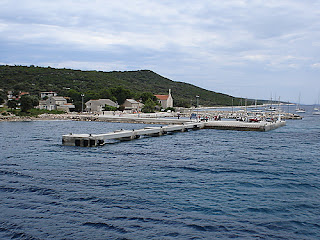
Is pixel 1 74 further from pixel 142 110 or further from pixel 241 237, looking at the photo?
pixel 241 237

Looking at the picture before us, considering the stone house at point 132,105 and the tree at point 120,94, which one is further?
the tree at point 120,94

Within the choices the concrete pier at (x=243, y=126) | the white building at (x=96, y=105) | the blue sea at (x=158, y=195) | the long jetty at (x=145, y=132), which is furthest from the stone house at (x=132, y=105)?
the blue sea at (x=158, y=195)

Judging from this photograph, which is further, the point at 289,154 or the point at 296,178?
the point at 289,154

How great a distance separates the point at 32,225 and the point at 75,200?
3015 mm

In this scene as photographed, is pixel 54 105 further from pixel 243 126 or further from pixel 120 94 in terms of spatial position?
pixel 243 126

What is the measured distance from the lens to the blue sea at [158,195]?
13.1m

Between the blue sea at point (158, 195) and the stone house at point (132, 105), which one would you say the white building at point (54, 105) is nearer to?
the stone house at point (132, 105)

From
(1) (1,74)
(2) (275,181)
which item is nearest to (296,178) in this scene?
(2) (275,181)

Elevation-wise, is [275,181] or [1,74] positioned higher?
[1,74]

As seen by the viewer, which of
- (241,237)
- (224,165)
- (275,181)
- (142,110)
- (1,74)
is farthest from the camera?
(1,74)

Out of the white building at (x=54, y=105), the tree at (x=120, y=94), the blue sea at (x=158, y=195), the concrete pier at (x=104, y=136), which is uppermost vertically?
the tree at (x=120, y=94)

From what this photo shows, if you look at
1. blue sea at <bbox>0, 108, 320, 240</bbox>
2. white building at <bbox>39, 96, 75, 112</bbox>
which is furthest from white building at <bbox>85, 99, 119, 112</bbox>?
blue sea at <bbox>0, 108, 320, 240</bbox>

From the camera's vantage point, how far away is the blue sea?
42.9 feet

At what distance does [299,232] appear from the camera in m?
13.0
